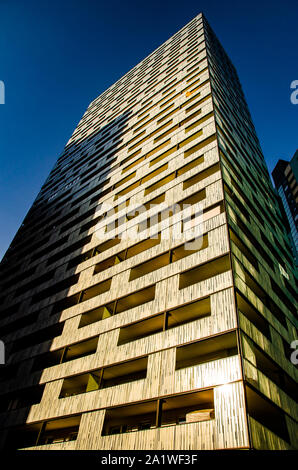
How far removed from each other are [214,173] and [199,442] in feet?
51.1

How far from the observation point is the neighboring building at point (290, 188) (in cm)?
5876

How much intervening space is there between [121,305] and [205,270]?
5943 millimetres

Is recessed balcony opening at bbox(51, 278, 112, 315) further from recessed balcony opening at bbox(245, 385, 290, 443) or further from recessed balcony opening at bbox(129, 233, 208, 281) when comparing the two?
recessed balcony opening at bbox(245, 385, 290, 443)

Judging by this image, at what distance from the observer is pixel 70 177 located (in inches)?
1618

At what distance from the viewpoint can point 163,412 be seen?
1396 cm

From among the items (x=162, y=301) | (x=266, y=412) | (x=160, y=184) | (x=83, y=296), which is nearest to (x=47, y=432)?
(x=83, y=296)

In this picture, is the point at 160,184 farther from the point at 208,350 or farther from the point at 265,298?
the point at 208,350

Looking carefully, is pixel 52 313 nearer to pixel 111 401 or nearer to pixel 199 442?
pixel 111 401

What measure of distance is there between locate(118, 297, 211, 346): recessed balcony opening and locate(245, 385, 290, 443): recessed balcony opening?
436 cm

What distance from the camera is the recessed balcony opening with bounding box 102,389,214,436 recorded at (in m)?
11.8

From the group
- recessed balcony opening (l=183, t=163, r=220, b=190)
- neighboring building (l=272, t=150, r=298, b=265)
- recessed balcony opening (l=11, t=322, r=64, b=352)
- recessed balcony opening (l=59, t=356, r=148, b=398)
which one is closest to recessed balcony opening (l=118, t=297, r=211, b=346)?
recessed balcony opening (l=59, t=356, r=148, b=398)

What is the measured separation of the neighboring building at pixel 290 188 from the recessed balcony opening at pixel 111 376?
46770 mm

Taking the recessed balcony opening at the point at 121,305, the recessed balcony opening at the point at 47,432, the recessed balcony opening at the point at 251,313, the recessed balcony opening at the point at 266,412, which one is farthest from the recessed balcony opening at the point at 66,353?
the recessed balcony opening at the point at 266,412

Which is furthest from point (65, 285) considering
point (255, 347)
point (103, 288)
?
A: point (255, 347)
